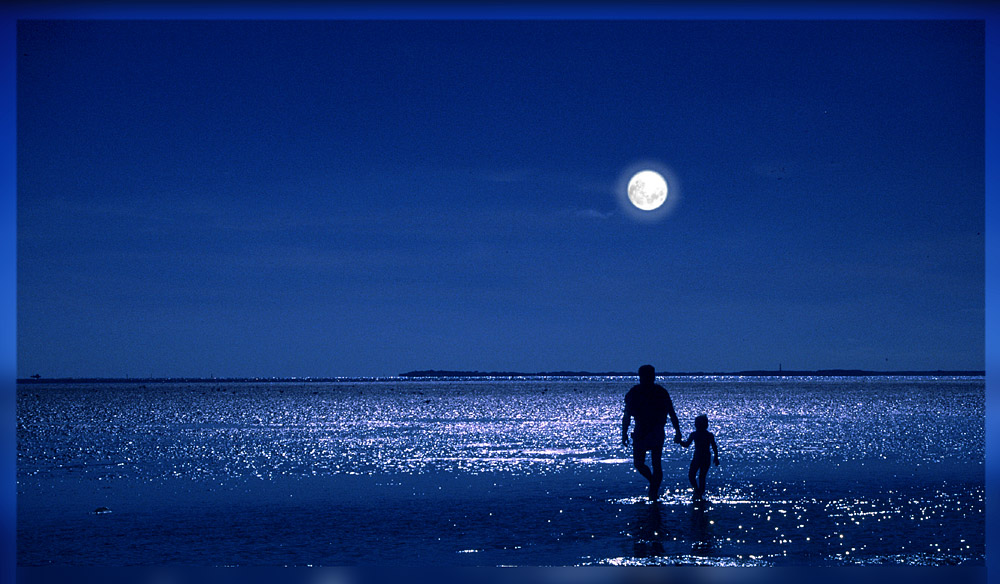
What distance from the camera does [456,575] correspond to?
8.06 m

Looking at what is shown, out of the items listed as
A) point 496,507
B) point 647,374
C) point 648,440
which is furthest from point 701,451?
point 496,507

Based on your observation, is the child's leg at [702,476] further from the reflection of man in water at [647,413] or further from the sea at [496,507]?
the reflection of man in water at [647,413]

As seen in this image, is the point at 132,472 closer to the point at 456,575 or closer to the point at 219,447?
the point at 219,447

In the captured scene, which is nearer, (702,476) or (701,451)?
(701,451)

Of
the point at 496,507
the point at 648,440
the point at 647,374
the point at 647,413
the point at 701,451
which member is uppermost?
the point at 647,374

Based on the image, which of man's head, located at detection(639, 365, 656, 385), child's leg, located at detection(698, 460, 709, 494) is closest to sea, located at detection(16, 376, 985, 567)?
child's leg, located at detection(698, 460, 709, 494)

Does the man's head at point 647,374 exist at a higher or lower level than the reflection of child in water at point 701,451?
higher

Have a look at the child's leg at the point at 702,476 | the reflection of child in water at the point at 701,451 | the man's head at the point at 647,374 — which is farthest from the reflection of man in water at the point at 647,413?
the child's leg at the point at 702,476

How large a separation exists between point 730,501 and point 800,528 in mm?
2233

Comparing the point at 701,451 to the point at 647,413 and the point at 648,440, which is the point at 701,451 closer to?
the point at 648,440

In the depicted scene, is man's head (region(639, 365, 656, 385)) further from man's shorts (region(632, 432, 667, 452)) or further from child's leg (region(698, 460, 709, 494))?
child's leg (region(698, 460, 709, 494))

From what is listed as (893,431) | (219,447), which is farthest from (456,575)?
(893,431)

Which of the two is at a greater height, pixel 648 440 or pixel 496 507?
pixel 648 440

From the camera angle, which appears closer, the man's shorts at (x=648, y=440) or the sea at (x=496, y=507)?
the sea at (x=496, y=507)
